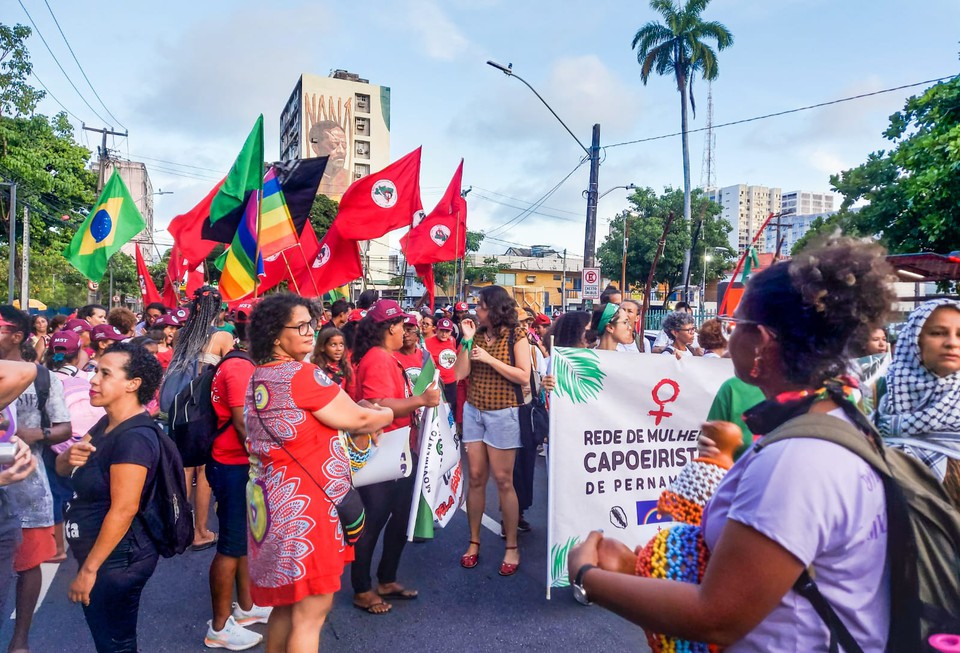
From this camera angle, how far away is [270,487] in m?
2.67

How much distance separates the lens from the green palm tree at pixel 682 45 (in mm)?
37094

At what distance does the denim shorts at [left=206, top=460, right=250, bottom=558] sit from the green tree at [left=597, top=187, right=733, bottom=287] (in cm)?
3233

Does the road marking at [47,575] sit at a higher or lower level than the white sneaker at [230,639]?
lower

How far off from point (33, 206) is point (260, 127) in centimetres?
2544

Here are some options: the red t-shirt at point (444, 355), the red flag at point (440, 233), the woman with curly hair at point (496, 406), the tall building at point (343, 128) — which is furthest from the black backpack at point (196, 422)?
the tall building at point (343, 128)

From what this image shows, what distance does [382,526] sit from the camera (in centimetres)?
414

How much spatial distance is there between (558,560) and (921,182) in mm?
11870

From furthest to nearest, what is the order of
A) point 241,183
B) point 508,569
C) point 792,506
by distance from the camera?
point 241,183 → point 508,569 → point 792,506

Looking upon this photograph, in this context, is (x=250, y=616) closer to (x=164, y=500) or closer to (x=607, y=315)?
(x=164, y=500)

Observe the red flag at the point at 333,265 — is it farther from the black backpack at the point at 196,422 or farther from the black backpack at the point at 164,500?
the black backpack at the point at 164,500

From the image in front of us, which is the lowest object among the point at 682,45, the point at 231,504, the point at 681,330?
the point at 231,504

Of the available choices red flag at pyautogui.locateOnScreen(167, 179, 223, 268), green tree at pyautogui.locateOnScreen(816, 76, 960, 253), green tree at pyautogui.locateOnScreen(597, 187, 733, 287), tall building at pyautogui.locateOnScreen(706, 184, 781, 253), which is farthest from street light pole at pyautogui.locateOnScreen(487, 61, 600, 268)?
tall building at pyautogui.locateOnScreen(706, 184, 781, 253)

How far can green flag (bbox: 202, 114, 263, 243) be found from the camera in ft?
22.1

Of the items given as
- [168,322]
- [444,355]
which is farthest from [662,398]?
[168,322]
